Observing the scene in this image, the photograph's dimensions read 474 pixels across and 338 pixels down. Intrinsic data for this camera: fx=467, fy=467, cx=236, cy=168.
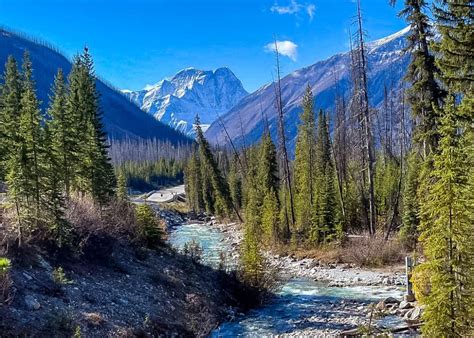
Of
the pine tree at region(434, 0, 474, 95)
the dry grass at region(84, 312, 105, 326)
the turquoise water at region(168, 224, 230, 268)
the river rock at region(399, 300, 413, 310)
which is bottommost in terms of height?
the river rock at region(399, 300, 413, 310)

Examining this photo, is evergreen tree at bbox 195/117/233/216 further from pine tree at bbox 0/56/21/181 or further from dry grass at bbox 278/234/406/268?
dry grass at bbox 278/234/406/268

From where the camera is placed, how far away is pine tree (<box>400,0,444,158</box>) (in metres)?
19.0

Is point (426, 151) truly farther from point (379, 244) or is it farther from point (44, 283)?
point (44, 283)

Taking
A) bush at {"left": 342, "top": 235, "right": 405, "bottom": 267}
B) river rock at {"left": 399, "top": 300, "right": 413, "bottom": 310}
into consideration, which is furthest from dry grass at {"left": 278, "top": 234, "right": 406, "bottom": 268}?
river rock at {"left": 399, "top": 300, "right": 413, "bottom": 310}

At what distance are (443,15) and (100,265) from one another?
15504 millimetres

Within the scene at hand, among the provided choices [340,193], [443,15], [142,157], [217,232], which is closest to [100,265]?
[443,15]

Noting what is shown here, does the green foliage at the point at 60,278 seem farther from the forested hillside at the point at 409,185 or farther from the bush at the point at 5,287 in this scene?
the forested hillside at the point at 409,185

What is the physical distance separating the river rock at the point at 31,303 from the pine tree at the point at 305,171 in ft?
83.9

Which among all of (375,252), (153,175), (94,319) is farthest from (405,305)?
(153,175)

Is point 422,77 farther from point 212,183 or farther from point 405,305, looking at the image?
point 212,183

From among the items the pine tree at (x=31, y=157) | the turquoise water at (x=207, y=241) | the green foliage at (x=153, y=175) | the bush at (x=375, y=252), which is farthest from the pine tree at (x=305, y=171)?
the green foliage at (x=153, y=175)

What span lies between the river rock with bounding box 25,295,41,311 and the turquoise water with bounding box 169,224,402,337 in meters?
6.10

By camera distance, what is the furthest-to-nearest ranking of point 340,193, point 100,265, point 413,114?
1. point 340,193
2. point 413,114
3. point 100,265

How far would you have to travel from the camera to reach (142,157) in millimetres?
197250
